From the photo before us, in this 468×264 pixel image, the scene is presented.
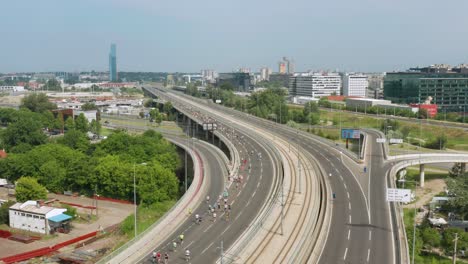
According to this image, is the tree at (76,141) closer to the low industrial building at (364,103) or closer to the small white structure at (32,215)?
the small white structure at (32,215)

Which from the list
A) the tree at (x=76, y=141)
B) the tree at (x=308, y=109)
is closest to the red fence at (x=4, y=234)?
the tree at (x=76, y=141)

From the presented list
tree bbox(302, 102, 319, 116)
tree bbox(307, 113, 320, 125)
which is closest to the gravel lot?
tree bbox(307, 113, 320, 125)

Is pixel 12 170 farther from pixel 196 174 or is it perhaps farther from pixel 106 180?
pixel 196 174

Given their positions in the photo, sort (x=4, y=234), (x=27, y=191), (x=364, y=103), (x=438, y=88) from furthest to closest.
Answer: (x=438, y=88), (x=364, y=103), (x=27, y=191), (x=4, y=234)

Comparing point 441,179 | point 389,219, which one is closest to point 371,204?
point 389,219

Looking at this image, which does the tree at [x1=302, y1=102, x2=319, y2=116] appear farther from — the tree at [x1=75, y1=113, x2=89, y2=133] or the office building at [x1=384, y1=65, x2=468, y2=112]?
the tree at [x1=75, y1=113, x2=89, y2=133]

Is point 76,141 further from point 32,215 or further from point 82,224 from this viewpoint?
point 32,215

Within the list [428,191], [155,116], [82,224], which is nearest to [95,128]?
[155,116]
